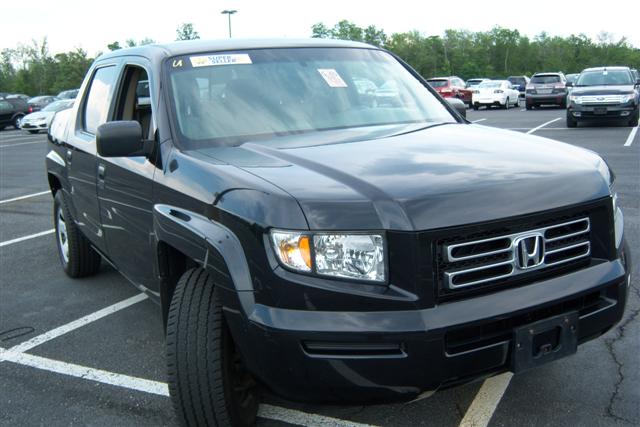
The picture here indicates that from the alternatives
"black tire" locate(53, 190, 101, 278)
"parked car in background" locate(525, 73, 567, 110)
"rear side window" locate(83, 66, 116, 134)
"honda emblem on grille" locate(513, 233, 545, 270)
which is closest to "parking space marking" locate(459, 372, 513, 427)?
"honda emblem on grille" locate(513, 233, 545, 270)

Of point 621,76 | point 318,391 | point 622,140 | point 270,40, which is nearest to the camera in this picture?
point 318,391

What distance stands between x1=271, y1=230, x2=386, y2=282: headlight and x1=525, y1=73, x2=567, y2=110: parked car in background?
27.2 m

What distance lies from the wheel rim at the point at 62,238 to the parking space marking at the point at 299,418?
312cm

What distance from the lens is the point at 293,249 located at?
2.39 m

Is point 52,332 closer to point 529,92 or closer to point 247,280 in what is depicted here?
point 247,280

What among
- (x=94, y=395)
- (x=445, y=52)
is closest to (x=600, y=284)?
(x=94, y=395)

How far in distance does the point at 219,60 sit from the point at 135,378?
1.82 m

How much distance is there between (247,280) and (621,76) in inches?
737

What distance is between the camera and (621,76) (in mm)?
18562

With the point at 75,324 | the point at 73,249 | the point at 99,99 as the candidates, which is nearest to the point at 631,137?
the point at 73,249

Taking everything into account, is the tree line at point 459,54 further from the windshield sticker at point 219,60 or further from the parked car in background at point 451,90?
the windshield sticker at point 219,60

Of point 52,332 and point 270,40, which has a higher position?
point 270,40

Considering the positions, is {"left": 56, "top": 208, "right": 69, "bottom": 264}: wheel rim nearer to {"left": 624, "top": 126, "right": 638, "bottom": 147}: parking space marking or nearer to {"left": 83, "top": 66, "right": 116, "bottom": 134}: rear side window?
{"left": 83, "top": 66, "right": 116, "bottom": 134}: rear side window

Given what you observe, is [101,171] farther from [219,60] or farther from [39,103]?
[39,103]
